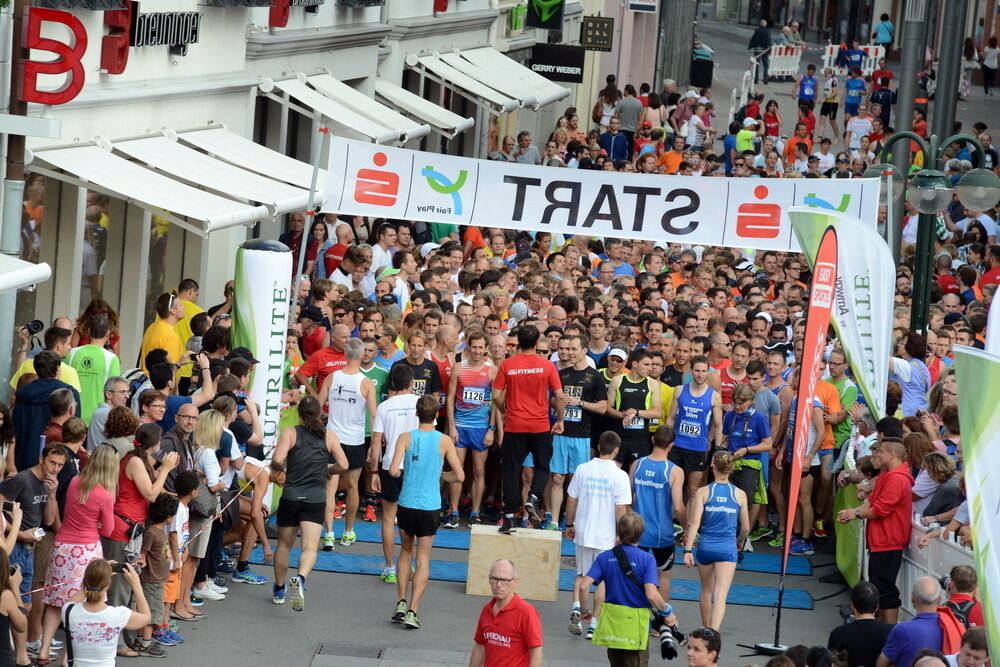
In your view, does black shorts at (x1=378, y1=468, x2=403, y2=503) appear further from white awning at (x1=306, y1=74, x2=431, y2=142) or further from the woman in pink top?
white awning at (x1=306, y1=74, x2=431, y2=142)

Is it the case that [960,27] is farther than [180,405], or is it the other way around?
[960,27]

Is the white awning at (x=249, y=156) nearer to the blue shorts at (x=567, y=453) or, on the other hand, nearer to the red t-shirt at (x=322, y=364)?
the red t-shirt at (x=322, y=364)

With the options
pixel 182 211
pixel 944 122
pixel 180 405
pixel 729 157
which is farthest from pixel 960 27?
Answer: pixel 180 405

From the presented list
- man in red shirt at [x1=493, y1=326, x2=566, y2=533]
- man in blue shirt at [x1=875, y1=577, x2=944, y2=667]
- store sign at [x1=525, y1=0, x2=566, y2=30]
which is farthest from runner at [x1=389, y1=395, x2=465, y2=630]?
store sign at [x1=525, y1=0, x2=566, y2=30]

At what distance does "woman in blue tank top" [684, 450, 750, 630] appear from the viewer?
1222cm

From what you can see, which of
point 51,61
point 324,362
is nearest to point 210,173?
point 51,61

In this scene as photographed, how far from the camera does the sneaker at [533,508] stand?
1358 centimetres

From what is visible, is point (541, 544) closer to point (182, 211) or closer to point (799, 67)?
point (182, 211)

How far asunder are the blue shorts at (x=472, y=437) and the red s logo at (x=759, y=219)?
3890 mm

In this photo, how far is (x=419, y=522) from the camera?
12.5 metres

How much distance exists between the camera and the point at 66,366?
12.8 m

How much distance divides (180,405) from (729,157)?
2367 cm

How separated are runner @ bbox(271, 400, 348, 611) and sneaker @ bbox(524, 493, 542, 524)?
180 cm

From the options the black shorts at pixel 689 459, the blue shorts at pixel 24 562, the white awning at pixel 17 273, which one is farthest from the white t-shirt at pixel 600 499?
the white awning at pixel 17 273
